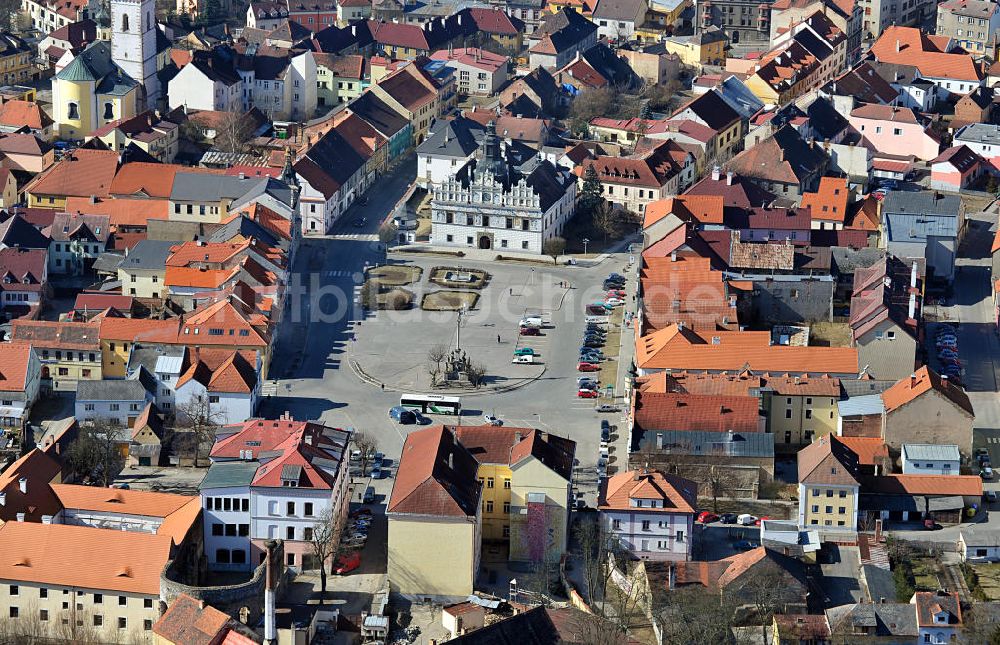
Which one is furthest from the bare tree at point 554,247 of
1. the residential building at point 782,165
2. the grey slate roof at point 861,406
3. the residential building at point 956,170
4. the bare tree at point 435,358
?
the grey slate roof at point 861,406

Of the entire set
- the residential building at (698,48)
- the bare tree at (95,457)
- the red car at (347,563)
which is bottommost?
the red car at (347,563)

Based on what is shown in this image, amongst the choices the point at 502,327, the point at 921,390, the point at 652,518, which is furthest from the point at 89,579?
the point at 921,390

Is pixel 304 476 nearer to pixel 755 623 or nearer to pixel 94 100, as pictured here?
pixel 755 623

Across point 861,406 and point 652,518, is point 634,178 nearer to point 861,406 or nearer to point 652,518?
point 861,406

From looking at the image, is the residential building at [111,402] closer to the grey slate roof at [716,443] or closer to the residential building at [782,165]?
the grey slate roof at [716,443]

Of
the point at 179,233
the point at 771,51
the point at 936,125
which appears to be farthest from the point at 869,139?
the point at 179,233
